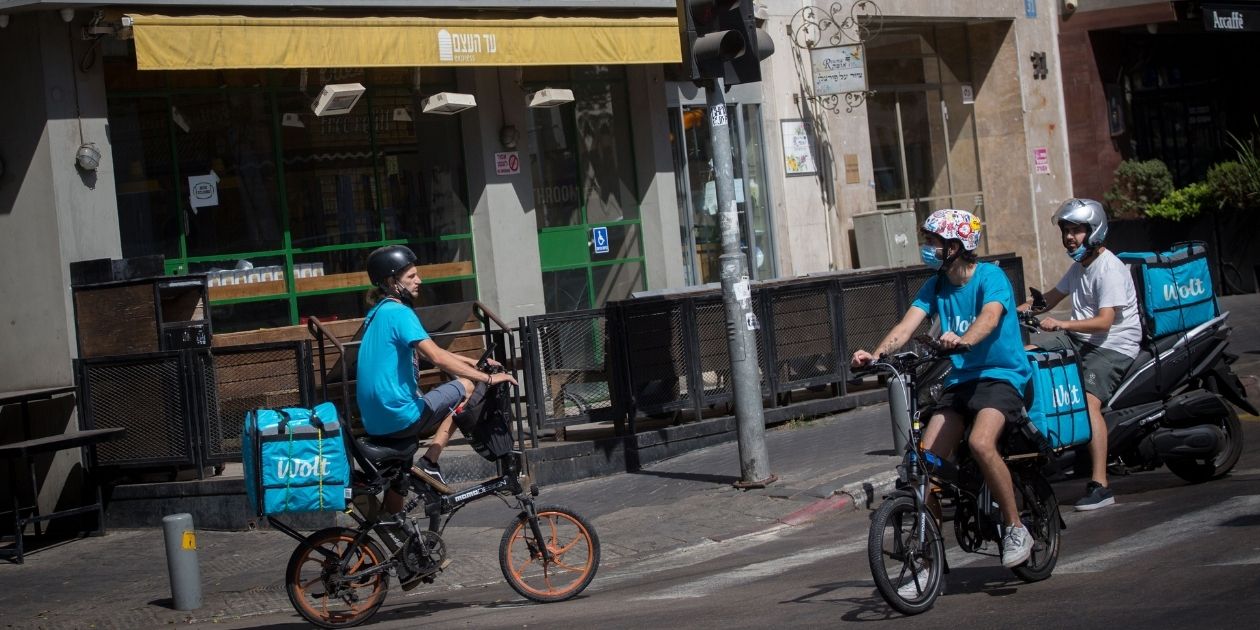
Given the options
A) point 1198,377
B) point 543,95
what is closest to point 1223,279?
point 543,95

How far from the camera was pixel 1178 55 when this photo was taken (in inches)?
923

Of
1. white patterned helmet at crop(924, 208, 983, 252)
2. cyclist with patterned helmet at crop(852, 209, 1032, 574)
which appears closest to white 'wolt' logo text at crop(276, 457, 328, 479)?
cyclist with patterned helmet at crop(852, 209, 1032, 574)

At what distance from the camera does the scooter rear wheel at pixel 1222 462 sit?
30.5ft

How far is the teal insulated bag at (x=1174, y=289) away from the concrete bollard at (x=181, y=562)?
20.6ft

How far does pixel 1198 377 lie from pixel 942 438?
332 cm

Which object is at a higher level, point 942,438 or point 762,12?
point 762,12

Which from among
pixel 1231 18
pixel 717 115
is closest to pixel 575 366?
pixel 717 115

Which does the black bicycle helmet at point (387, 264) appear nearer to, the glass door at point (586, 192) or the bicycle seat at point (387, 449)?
the bicycle seat at point (387, 449)

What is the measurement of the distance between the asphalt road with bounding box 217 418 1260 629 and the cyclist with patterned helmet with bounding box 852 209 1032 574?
17.3 inches

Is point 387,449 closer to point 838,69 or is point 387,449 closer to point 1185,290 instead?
point 1185,290

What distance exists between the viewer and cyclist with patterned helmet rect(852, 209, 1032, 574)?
6.73m

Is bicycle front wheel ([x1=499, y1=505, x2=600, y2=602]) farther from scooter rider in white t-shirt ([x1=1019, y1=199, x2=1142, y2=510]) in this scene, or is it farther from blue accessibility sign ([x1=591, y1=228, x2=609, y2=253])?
blue accessibility sign ([x1=591, y1=228, x2=609, y2=253])

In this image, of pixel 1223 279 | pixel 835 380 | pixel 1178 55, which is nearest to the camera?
pixel 835 380

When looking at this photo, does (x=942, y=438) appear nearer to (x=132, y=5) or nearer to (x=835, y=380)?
(x=835, y=380)
